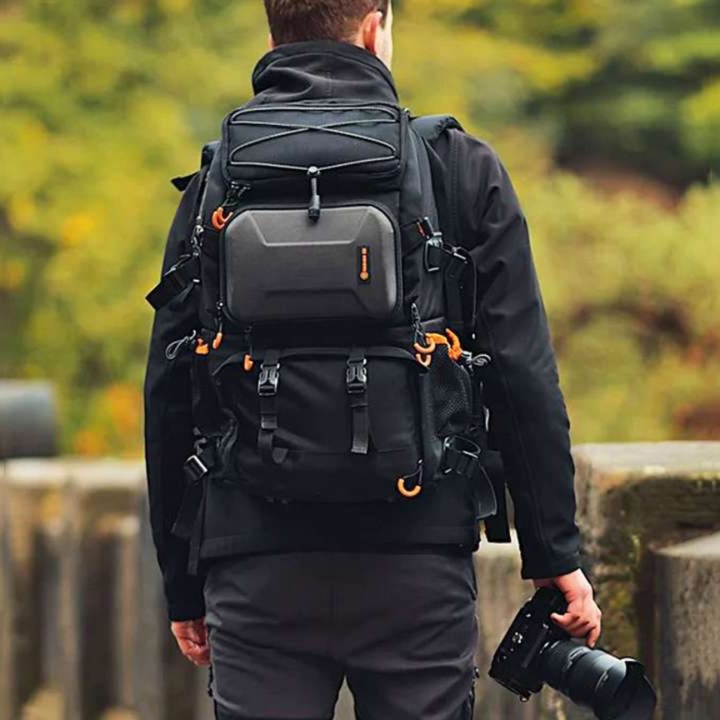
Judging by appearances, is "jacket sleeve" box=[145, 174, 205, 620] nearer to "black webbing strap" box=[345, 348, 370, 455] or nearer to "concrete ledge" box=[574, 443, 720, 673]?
"black webbing strap" box=[345, 348, 370, 455]

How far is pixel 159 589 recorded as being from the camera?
614cm

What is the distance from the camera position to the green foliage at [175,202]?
1133 centimetres

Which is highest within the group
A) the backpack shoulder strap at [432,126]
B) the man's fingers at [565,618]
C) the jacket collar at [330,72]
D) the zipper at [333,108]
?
the jacket collar at [330,72]

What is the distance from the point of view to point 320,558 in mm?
2990

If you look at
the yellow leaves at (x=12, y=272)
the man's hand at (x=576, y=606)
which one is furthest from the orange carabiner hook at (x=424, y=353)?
the yellow leaves at (x=12, y=272)

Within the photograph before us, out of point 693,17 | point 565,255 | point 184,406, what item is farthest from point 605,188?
point 184,406

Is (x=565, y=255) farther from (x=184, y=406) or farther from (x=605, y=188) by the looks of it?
(x=184, y=406)

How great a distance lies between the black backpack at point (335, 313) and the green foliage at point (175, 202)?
8248mm

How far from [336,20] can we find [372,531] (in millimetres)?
814

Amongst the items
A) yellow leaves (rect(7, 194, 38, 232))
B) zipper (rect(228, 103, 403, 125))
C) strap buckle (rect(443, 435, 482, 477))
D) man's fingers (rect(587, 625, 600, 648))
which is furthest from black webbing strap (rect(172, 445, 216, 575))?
yellow leaves (rect(7, 194, 38, 232))

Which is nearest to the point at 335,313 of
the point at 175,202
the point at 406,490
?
the point at 406,490

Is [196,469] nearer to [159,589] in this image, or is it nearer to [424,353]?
→ [424,353]

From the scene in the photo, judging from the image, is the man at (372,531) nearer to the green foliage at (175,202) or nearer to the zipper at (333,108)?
the zipper at (333,108)

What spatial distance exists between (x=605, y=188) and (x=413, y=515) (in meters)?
12.6
